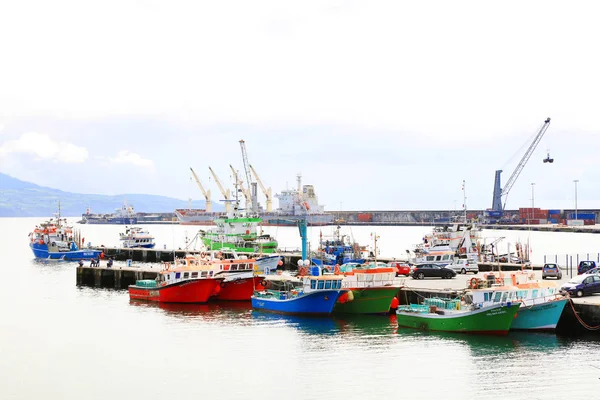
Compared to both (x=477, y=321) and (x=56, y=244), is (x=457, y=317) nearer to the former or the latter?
(x=477, y=321)

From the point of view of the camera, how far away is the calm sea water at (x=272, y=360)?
32.5m

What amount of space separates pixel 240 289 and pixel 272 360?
70.0 feet

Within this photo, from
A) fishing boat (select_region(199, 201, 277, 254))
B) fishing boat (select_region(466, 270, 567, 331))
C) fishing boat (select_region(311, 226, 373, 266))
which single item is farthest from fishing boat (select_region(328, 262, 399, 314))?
fishing boat (select_region(199, 201, 277, 254))

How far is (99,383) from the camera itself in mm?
34625

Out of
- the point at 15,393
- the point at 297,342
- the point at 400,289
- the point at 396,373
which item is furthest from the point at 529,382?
the point at 15,393

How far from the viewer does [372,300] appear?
4956 centimetres

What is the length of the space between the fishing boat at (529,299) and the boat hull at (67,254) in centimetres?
7237

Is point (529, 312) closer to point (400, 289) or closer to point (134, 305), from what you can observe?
point (400, 289)

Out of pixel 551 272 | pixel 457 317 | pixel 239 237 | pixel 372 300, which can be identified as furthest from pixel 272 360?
pixel 239 237

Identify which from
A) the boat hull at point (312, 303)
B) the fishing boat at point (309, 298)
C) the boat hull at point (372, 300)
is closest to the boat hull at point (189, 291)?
the fishing boat at point (309, 298)

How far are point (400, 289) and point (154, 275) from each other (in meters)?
27.3

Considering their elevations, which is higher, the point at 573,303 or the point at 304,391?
the point at 573,303

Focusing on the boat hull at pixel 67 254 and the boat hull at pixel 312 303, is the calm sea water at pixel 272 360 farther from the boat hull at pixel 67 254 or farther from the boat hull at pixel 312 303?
the boat hull at pixel 67 254

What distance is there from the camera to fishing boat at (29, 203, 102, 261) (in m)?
107
